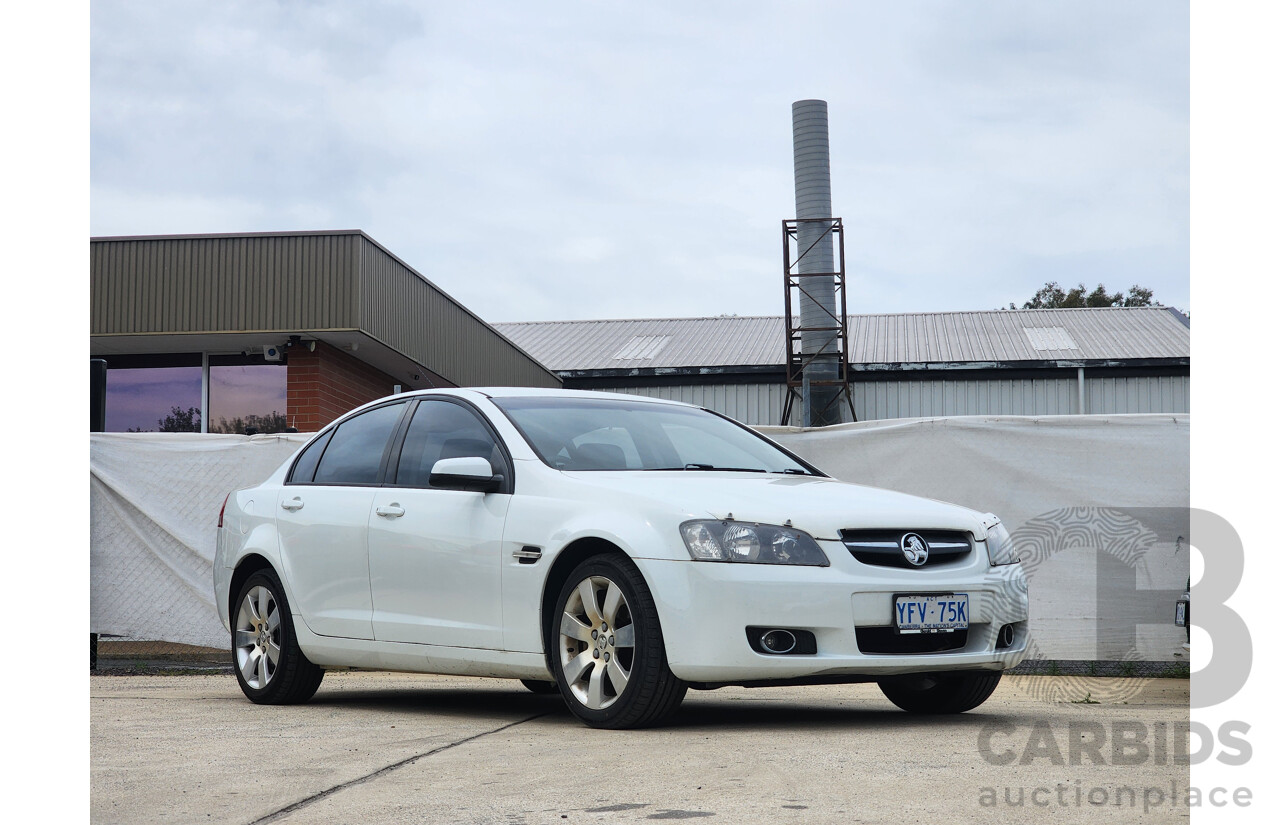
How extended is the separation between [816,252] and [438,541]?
2797 cm

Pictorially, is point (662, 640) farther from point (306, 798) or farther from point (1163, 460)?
point (1163, 460)

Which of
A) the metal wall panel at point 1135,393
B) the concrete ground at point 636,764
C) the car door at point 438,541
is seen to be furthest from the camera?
the metal wall panel at point 1135,393

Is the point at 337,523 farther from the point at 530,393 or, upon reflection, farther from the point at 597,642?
the point at 597,642

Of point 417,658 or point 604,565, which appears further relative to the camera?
point 417,658

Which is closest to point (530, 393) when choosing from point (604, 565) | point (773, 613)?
point (604, 565)

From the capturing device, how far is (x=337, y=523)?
7.36m

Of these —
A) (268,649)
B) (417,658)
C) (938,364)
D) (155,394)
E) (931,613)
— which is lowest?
(268,649)

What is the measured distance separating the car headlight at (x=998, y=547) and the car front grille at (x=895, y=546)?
176mm

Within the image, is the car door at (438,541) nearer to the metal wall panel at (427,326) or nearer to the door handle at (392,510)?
the door handle at (392,510)

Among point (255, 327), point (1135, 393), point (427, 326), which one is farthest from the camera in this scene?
point (1135, 393)

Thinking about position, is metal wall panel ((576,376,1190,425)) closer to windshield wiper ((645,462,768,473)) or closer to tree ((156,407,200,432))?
tree ((156,407,200,432))

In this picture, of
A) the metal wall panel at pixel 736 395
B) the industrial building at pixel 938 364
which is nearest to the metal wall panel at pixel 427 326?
the metal wall panel at pixel 736 395

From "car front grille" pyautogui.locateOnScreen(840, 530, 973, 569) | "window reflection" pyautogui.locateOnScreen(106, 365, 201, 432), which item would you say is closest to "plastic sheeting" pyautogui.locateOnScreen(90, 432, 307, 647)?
"window reflection" pyautogui.locateOnScreen(106, 365, 201, 432)

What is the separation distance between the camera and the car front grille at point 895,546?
575cm
